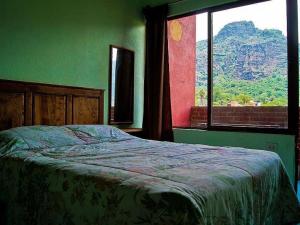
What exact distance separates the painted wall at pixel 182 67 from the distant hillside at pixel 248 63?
0.54 meters

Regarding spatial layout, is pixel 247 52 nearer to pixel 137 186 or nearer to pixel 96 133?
pixel 96 133

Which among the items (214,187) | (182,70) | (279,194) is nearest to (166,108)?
(182,70)

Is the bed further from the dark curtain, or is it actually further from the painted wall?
the painted wall

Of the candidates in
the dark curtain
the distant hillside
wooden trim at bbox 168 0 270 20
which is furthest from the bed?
wooden trim at bbox 168 0 270 20

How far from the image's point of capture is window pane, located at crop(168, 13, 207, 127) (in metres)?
4.29

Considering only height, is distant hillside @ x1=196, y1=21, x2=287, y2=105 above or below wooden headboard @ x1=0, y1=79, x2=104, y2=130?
above

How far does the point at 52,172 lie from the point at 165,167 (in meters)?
0.60

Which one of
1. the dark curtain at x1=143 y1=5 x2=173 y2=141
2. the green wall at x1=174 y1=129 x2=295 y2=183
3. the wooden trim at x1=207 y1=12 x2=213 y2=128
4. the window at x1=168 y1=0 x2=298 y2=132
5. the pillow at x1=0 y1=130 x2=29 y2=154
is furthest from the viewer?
the dark curtain at x1=143 y1=5 x2=173 y2=141

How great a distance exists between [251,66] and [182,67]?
1244 mm

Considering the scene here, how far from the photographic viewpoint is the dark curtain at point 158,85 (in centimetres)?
383

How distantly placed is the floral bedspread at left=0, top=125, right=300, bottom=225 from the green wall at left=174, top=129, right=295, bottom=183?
1.07m

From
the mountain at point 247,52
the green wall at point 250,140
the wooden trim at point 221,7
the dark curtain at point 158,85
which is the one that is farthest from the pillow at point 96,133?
the wooden trim at point 221,7

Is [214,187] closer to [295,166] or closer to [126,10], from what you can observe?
[295,166]

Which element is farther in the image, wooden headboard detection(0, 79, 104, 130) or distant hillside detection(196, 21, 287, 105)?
distant hillside detection(196, 21, 287, 105)
